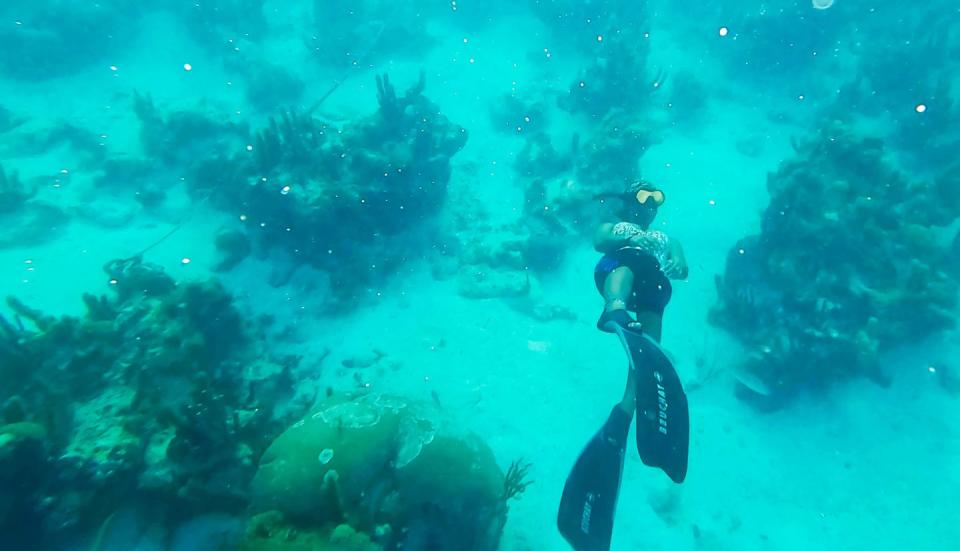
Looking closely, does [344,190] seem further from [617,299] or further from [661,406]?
[661,406]

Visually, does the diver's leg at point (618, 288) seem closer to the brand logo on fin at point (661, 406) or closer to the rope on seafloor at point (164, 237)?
the brand logo on fin at point (661, 406)

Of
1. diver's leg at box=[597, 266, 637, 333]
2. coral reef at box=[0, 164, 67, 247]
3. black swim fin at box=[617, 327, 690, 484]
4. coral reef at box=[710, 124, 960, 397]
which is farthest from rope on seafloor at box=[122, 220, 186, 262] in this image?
coral reef at box=[710, 124, 960, 397]

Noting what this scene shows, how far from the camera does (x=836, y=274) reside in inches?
313

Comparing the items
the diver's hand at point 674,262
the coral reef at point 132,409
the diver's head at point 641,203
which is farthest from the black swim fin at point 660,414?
the coral reef at point 132,409

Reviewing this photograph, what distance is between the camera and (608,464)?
4.36 meters

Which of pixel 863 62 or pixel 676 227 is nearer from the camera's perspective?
pixel 676 227

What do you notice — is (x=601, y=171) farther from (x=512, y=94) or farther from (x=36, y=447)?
(x=36, y=447)

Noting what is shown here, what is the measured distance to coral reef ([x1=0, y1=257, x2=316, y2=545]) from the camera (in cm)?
352

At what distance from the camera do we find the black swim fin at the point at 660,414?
412cm

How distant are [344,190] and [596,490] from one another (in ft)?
20.9

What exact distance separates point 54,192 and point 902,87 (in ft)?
73.7

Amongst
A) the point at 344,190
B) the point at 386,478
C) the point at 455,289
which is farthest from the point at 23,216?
the point at 386,478

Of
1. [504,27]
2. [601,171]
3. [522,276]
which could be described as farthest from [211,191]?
[504,27]

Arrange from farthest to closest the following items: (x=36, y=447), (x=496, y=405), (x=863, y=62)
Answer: (x=863, y=62), (x=496, y=405), (x=36, y=447)
